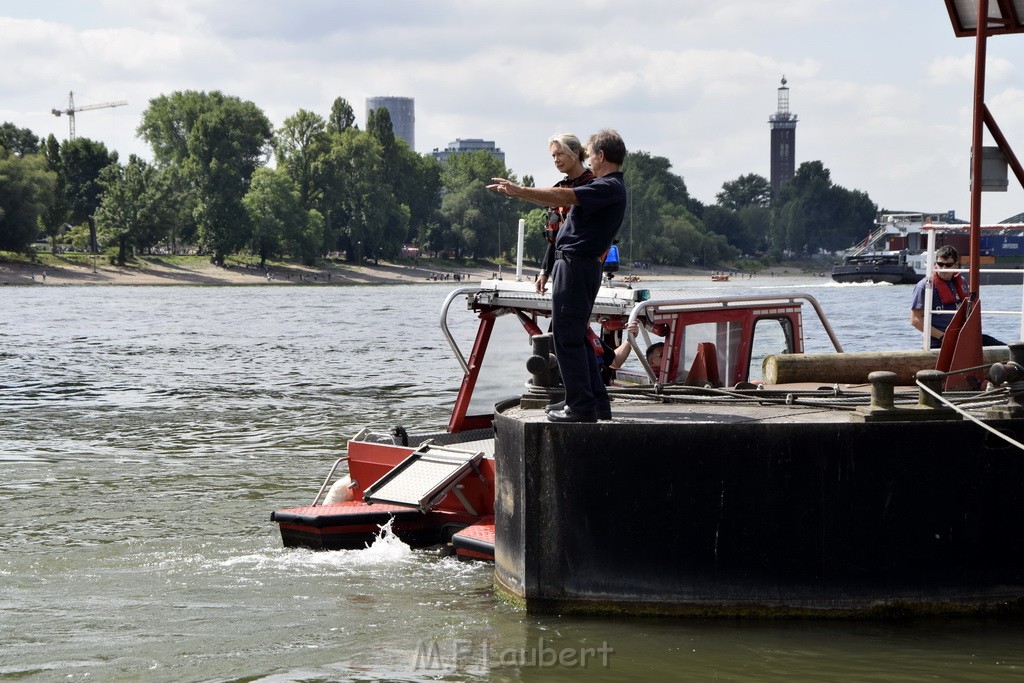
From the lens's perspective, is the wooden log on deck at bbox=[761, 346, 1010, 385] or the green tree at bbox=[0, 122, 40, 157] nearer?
the wooden log on deck at bbox=[761, 346, 1010, 385]

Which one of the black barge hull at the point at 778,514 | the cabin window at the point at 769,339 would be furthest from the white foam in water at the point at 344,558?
the cabin window at the point at 769,339

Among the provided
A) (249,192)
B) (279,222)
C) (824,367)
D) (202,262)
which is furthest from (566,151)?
(249,192)

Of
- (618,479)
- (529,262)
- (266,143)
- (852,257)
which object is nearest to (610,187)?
(618,479)

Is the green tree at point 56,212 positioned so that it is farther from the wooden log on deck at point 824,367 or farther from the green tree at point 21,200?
the wooden log on deck at point 824,367

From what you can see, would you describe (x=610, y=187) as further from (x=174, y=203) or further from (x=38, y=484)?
(x=174, y=203)

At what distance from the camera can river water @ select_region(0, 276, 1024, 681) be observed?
7.96 m

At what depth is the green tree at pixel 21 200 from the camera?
10412 cm

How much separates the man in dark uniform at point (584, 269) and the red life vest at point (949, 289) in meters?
5.67

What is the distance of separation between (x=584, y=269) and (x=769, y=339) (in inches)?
202

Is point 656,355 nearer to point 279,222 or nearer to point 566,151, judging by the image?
point 566,151

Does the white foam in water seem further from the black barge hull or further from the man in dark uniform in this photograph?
the man in dark uniform

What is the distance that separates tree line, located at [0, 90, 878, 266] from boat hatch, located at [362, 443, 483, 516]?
9569 cm

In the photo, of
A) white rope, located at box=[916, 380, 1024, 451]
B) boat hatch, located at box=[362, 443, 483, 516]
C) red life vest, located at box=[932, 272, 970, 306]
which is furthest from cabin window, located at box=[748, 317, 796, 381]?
white rope, located at box=[916, 380, 1024, 451]

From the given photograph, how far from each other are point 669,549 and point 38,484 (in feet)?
33.8
